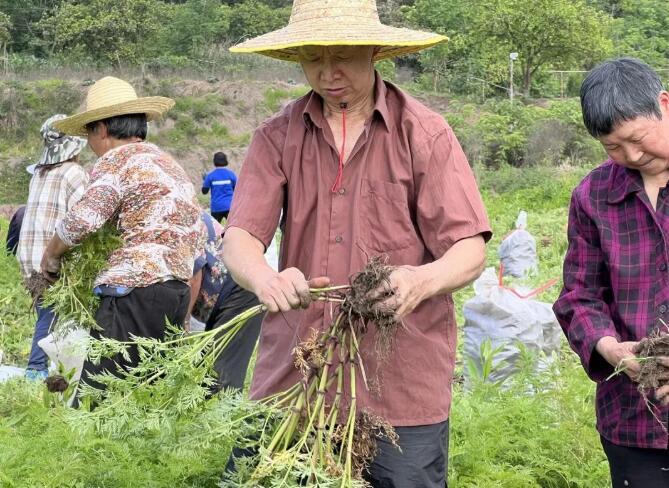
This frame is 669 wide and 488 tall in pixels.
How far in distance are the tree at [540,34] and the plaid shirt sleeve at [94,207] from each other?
27.5m

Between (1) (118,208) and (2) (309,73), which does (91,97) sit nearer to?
(1) (118,208)

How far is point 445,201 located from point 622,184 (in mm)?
549

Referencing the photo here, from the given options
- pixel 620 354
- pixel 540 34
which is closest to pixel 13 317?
pixel 620 354

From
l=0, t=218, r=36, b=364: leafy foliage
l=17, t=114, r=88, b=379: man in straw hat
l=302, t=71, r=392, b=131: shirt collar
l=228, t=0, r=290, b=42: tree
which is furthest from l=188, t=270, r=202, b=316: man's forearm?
l=228, t=0, r=290, b=42: tree

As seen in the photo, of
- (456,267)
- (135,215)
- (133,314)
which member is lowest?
(133,314)

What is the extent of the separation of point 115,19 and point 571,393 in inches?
1310

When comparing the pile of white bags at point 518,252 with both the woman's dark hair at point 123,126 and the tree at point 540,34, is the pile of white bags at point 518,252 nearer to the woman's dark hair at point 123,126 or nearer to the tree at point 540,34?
the woman's dark hair at point 123,126

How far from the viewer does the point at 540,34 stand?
30750mm

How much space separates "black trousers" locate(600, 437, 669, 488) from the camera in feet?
9.32

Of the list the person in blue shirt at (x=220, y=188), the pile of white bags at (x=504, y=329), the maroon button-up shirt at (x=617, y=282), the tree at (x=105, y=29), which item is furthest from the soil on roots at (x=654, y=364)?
the tree at (x=105, y=29)

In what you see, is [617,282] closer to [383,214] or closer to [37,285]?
[383,214]

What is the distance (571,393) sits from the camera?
452 centimetres

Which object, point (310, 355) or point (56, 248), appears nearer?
point (310, 355)

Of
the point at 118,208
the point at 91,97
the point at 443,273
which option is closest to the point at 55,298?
the point at 118,208
